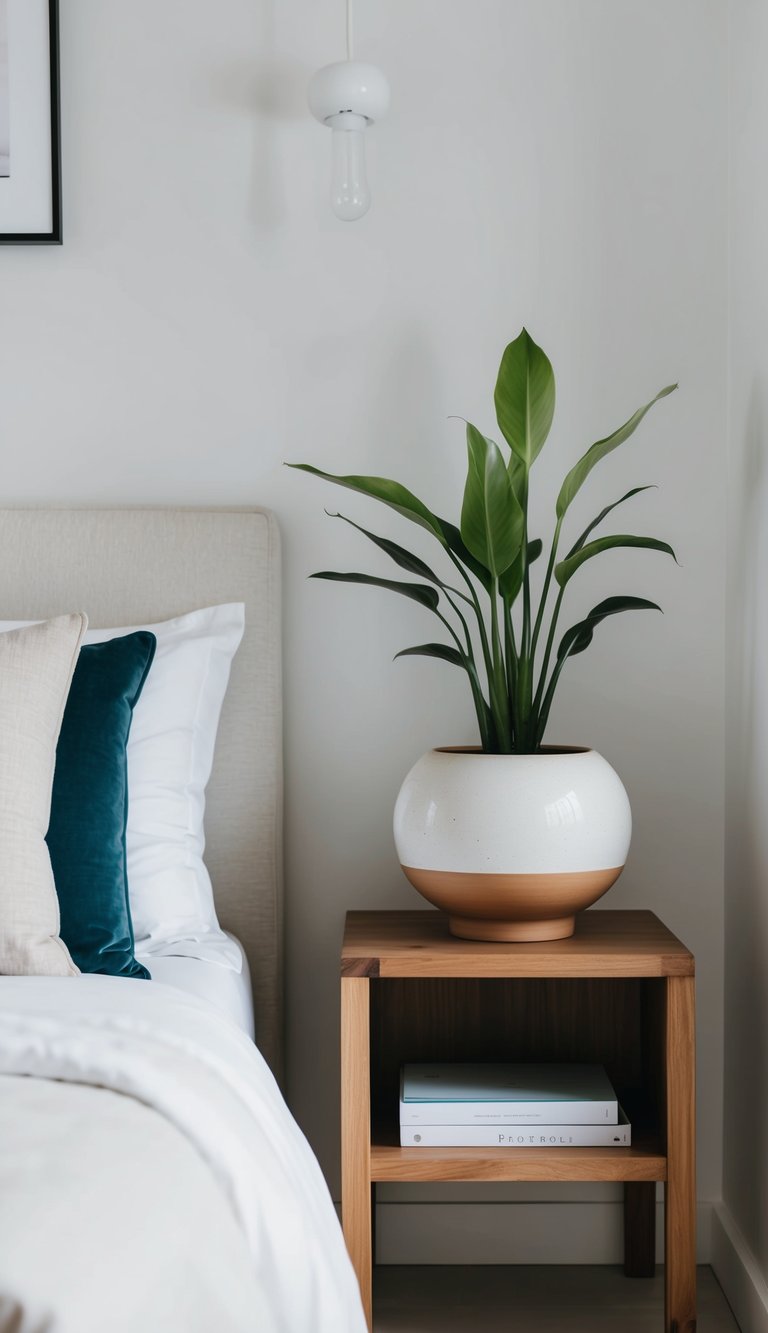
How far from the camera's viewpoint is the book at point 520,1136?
161cm

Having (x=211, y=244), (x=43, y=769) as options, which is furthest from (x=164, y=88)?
(x=43, y=769)

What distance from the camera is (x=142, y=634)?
1.69m

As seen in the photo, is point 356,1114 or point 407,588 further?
point 407,588

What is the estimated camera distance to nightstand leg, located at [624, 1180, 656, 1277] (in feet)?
6.24

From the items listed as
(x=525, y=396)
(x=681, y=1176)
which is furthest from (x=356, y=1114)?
(x=525, y=396)

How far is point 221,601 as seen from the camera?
6.36ft

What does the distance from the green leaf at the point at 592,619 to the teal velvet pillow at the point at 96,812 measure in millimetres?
619

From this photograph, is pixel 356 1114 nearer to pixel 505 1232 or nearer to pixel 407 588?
pixel 505 1232

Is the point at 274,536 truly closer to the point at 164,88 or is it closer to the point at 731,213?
the point at 164,88

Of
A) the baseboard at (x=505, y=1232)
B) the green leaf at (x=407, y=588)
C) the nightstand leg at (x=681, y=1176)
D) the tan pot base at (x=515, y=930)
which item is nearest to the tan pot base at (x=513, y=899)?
the tan pot base at (x=515, y=930)

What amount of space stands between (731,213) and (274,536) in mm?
935

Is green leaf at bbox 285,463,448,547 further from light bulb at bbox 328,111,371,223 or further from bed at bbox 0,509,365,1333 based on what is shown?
bed at bbox 0,509,365,1333

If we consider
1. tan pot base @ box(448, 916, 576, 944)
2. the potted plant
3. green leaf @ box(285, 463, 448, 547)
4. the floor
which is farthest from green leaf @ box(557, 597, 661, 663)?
the floor

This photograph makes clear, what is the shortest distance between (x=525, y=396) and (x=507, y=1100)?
0.98m
